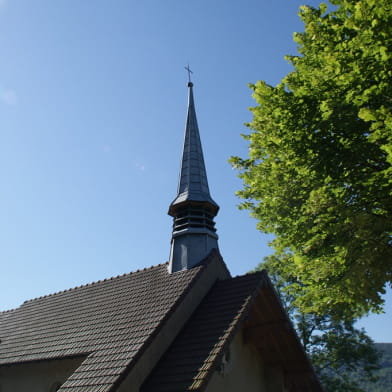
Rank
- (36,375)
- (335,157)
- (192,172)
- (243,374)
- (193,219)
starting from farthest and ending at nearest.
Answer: (192,172)
(193,219)
(36,375)
(243,374)
(335,157)

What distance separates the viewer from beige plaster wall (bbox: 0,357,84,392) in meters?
11.0

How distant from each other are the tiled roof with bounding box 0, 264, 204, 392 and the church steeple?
810mm

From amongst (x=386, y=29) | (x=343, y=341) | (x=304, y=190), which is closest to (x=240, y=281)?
(x=304, y=190)

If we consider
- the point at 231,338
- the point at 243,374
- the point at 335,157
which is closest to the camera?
the point at 335,157

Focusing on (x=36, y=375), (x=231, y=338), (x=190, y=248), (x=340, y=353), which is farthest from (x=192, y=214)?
(x=340, y=353)

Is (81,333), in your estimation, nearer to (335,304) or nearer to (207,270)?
(207,270)

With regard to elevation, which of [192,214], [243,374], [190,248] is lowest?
[243,374]

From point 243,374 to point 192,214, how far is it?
5476mm

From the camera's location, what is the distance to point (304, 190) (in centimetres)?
814

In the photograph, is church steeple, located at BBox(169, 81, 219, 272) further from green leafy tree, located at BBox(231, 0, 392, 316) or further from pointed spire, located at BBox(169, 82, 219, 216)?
green leafy tree, located at BBox(231, 0, 392, 316)

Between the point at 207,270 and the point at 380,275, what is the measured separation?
539 centimetres

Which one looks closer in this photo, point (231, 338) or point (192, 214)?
point (231, 338)

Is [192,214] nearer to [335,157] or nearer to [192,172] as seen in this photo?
[192,172]

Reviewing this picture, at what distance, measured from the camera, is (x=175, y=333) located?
1026 cm
